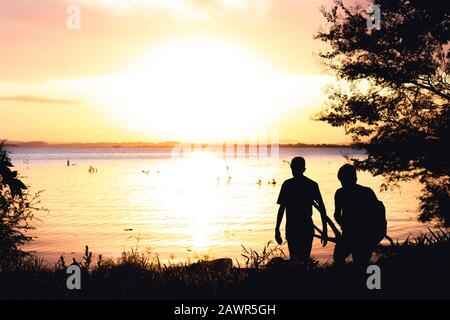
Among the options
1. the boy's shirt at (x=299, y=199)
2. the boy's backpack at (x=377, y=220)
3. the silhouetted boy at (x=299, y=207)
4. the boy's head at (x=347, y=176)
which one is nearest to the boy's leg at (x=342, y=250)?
the silhouetted boy at (x=299, y=207)

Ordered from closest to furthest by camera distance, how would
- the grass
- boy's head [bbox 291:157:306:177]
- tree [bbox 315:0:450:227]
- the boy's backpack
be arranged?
1. the grass
2. the boy's backpack
3. boy's head [bbox 291:157:306:177]
4. tree [bbox 315:0:450:227]

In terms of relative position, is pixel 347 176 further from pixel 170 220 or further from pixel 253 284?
pixel 170 220

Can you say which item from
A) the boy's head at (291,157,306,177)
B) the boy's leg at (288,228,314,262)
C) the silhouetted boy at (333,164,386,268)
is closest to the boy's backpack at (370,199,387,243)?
the silhouetted boy at (333,164,386,268)

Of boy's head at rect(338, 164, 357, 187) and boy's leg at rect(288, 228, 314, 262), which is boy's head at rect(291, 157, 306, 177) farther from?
boy's leg at rect(288, 228, 314, 262)

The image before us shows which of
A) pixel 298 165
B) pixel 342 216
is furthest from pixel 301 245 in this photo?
pixel 298 165

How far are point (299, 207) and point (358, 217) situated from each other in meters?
1.19

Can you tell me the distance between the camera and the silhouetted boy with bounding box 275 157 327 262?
388 inches

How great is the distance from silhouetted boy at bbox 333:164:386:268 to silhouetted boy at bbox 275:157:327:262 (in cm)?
51

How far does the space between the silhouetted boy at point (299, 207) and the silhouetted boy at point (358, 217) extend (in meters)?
0.51

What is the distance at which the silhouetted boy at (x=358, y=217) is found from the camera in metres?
9.16

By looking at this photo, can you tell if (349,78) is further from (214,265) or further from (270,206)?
(270,206)

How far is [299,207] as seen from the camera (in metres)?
9.95
